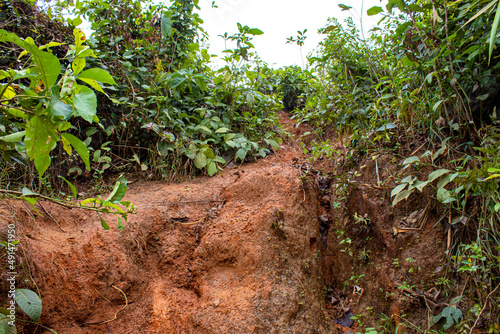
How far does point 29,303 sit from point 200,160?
67.5 inches

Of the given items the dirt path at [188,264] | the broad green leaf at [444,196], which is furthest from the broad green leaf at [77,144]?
the broad green leaf at [444,196]

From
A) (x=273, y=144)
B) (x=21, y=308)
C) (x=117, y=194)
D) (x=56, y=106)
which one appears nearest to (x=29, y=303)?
(x=21, y=308)

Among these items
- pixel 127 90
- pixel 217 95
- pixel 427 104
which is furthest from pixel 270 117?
pixel 427 104

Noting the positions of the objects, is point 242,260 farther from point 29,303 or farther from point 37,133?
point 37,133

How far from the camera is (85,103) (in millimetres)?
830

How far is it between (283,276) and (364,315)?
53 centimetres

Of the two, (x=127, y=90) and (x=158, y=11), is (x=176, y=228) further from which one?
(x=158, y=11)

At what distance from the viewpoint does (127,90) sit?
281 cm

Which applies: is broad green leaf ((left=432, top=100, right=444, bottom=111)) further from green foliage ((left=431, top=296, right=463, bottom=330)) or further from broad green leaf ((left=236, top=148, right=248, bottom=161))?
broad green leaf ((left=236, top=148, right=248, bottom=161))

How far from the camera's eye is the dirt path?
1.57 meters

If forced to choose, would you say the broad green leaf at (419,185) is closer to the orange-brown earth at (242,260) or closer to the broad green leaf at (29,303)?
the orange-brown earth at (242,260)

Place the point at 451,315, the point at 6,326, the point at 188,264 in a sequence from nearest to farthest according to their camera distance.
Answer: the point at 6,326 → the point at 451,315 → the point at 188,264

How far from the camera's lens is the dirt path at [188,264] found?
62.0 inches

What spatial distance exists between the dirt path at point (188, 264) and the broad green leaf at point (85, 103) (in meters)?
1.09
